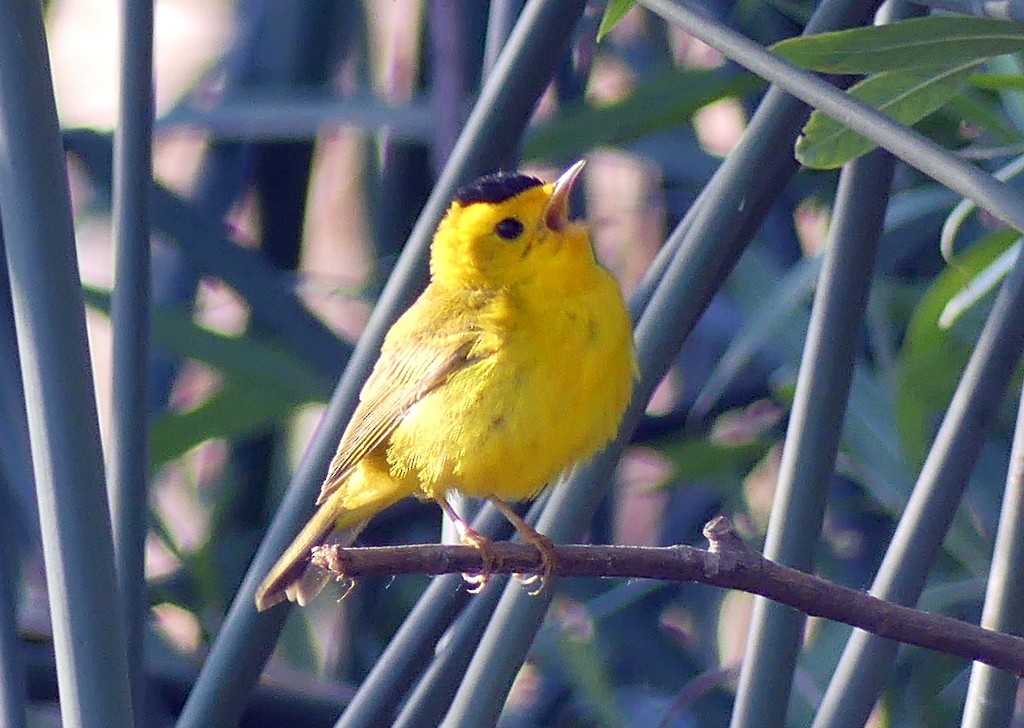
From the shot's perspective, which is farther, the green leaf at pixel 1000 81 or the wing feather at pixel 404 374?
the wing feather at pixel 404 374

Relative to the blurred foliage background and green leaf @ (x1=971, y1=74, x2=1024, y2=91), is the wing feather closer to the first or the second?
the blurred foliage background

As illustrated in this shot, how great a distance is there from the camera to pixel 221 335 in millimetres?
1965

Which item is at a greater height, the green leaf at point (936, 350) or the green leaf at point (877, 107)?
the green leaf at point (936, 350)

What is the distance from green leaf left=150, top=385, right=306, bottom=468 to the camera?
1980 mm

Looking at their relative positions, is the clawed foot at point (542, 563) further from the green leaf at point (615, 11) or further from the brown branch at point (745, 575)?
the green leaf at point (615, 11)

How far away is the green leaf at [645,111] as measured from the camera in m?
1.84

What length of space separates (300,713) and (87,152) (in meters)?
0.82

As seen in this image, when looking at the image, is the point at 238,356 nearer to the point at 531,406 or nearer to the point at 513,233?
the point at 513,233

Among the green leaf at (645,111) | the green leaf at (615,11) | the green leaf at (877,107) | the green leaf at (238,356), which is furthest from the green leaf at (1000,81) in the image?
the green leaf at (238,356)

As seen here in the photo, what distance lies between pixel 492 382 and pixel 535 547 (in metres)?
0.24

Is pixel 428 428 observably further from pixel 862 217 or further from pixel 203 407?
pixel 203 407

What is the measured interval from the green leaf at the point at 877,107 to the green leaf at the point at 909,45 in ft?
0.07

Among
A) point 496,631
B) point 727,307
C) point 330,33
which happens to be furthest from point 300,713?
point 330,33

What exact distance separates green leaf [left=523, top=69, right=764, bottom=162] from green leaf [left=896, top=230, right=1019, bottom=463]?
36 centimetres
